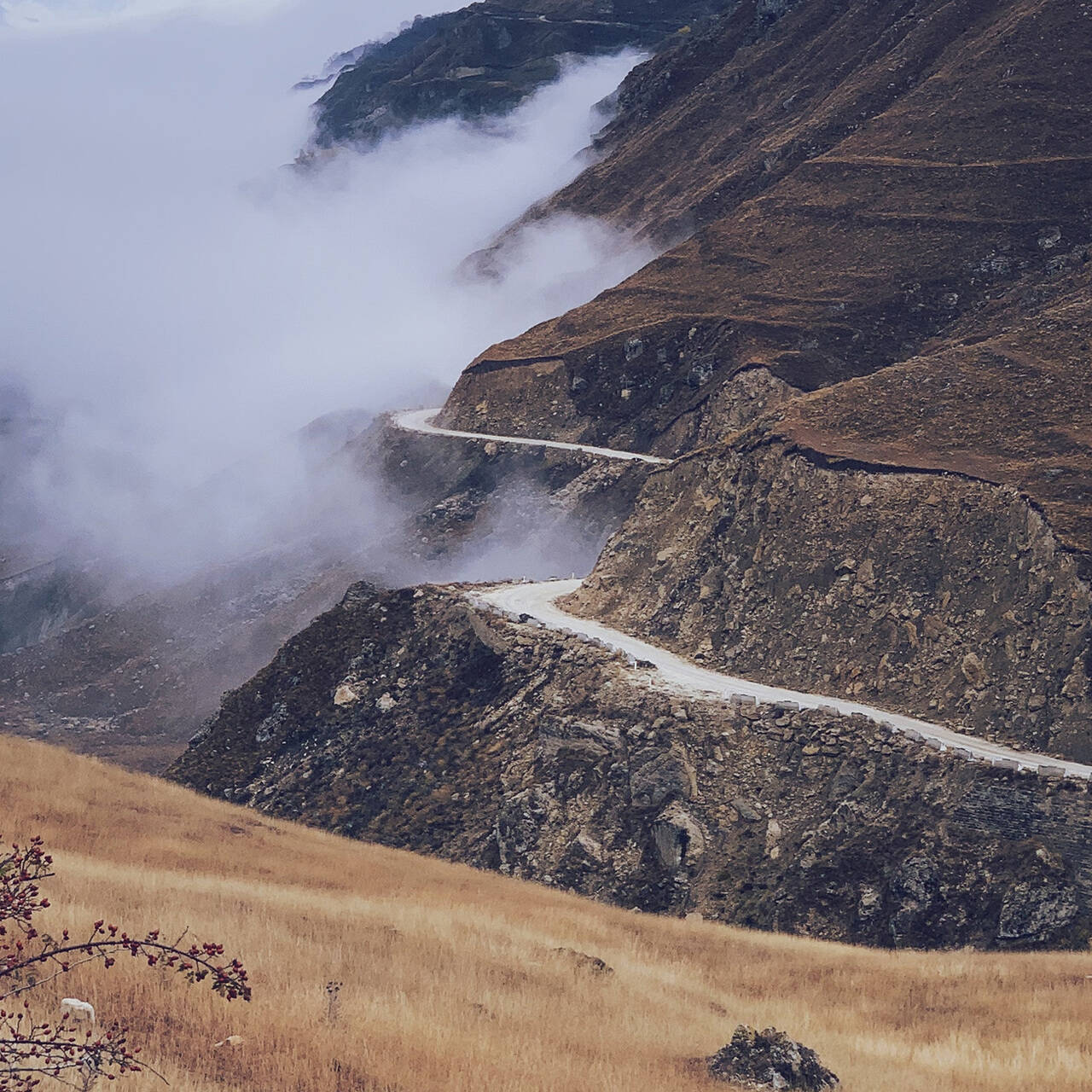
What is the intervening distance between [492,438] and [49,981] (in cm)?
7797

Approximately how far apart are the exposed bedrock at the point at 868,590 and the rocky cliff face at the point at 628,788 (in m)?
3.40

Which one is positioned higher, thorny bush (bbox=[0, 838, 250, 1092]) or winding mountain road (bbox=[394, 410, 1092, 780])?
thorny bush (bbox=[0, 838, 250, 1092])

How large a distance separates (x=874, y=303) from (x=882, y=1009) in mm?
63848

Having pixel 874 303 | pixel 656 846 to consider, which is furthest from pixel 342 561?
pixel 656 846

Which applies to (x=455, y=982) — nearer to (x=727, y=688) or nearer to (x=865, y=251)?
(x=727, y=688)

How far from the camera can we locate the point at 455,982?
18.2 metres

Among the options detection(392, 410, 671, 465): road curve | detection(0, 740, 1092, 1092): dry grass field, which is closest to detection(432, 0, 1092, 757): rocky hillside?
detection(392, 410, 671, 465): road curve

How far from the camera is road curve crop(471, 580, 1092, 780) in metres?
33.8

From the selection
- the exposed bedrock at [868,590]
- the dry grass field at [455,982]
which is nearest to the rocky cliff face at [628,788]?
the exposed bedrock at [868,590]

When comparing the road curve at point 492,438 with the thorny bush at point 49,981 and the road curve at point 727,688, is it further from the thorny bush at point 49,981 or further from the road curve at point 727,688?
the thorny bush at point 49,981

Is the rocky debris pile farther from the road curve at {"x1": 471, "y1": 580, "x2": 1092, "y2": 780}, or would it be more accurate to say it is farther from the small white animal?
the road curve at {"x1": 471, "y1": 580, "x2": 1092, "y2": 780}

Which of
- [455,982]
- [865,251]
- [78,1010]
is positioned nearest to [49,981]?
[78,1010]

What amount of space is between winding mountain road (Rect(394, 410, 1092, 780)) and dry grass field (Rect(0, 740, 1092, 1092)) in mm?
7589

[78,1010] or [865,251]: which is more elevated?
[78,1010]
